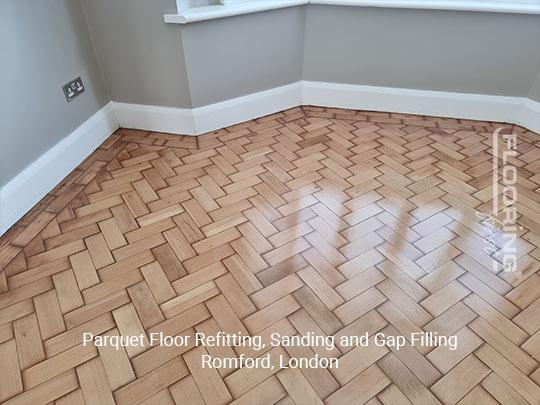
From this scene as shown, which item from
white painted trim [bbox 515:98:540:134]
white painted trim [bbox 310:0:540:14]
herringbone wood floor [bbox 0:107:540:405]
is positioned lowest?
herringbone wood floor [bbox 0:107:540:405]

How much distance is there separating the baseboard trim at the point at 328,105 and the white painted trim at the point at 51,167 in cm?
21

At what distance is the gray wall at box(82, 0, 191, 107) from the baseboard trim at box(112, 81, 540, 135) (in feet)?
0.31

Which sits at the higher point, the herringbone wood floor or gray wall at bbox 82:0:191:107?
gray wall at bbox 82:0:191:107

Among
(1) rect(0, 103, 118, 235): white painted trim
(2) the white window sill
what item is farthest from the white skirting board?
(2) the white window sill

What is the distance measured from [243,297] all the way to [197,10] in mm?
1580

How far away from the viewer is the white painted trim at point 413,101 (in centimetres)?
247

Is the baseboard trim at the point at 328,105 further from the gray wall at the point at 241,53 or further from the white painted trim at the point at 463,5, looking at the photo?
the white painted trim at the point at 463,5

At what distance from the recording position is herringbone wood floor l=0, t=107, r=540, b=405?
1.18m

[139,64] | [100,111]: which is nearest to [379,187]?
[139,64]

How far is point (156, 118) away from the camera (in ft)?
7.72

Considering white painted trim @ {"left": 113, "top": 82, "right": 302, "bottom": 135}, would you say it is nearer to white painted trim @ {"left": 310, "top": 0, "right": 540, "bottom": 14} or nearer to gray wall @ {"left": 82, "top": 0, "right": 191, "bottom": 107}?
gray wall @ {"left": 82, "top": 0, "right": 191, "bottom": 107}

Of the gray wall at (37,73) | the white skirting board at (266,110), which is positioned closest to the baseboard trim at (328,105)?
the white skirting board at (266,110)

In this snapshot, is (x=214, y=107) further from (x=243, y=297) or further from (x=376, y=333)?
(x=376, y=333)

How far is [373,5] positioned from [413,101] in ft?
2.31
